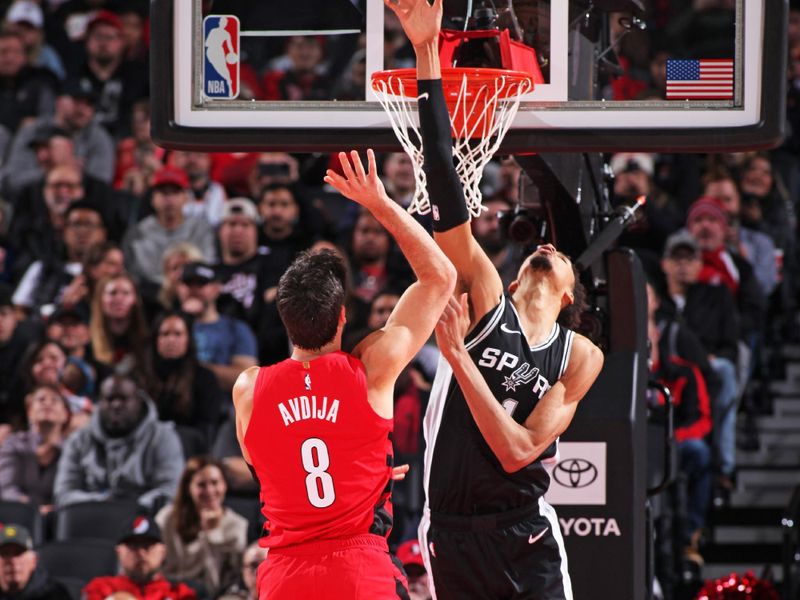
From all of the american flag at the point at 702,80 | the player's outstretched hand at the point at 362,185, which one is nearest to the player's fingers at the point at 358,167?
the player's outstretched hand at the point at 362,185

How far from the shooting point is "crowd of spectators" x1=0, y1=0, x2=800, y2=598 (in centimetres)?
905

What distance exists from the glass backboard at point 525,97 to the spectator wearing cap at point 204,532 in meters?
3.41

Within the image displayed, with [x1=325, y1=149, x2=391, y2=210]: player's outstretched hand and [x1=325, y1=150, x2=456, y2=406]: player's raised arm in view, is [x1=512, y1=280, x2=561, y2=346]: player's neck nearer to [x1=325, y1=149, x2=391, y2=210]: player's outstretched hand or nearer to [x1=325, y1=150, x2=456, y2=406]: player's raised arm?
[x1=325, y1=150, x2=456, y2=406]: player's raised arm

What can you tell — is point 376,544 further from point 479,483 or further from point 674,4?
point 674,4

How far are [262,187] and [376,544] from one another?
696 centimetres

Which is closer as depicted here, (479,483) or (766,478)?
(479,483)

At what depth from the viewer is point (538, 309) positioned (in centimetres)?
537

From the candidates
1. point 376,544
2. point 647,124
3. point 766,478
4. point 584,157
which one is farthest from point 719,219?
point 376,544

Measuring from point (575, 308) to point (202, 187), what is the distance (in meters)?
6.35

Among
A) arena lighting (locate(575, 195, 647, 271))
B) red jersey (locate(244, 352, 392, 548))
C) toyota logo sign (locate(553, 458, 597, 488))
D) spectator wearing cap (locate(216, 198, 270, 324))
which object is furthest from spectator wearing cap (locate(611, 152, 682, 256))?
red jersey (locate(244, 352, 392, 548))

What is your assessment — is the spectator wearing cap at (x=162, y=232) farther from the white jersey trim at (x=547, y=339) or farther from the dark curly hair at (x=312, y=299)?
the dark curly hair at (x=312, y=299)

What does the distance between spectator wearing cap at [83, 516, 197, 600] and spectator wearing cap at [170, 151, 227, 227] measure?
3643 millimetres

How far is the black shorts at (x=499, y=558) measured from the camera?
5.11m

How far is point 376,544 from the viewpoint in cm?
459
